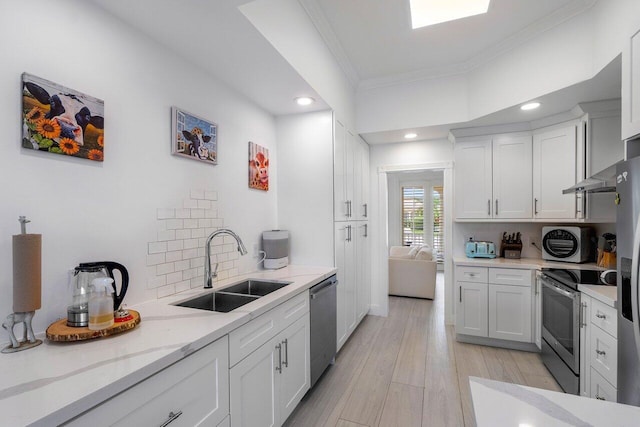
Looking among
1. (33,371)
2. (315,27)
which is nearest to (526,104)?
(315,27)

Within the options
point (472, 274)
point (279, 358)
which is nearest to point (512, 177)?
point (472, 274)

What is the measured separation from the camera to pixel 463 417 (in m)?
2.01

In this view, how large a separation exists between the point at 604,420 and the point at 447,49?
118 inches

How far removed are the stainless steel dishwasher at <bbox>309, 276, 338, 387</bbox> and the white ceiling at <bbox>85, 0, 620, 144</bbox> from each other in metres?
1.59

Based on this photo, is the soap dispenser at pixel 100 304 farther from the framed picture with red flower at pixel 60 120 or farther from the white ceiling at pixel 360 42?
the white ceiling at pixel 360 42

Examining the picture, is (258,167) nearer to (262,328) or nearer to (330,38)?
(330,38)

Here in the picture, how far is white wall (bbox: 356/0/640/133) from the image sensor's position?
1.94 m

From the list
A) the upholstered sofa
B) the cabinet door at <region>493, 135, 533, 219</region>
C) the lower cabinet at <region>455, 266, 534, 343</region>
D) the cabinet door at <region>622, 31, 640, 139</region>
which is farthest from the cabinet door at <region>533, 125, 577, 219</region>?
the upholstered sofa

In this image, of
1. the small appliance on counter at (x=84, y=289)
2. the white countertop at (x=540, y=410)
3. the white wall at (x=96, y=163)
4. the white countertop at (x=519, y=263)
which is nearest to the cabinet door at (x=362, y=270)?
the white countertop at (x=519, y=263)

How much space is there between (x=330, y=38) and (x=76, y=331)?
2653mm

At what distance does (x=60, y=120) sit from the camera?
1.23m

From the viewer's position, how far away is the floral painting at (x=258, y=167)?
2.48 meters

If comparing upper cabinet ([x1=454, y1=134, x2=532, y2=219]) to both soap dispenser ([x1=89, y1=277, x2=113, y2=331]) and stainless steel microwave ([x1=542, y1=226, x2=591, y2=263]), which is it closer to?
stainless steel microwave ([x1=542, y1=226, x2=591, y2=263])

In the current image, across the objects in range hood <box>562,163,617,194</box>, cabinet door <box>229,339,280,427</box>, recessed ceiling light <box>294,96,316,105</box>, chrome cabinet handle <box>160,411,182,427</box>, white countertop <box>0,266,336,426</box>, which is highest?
recessed ceiling light <box>294,96,316,105</box>
